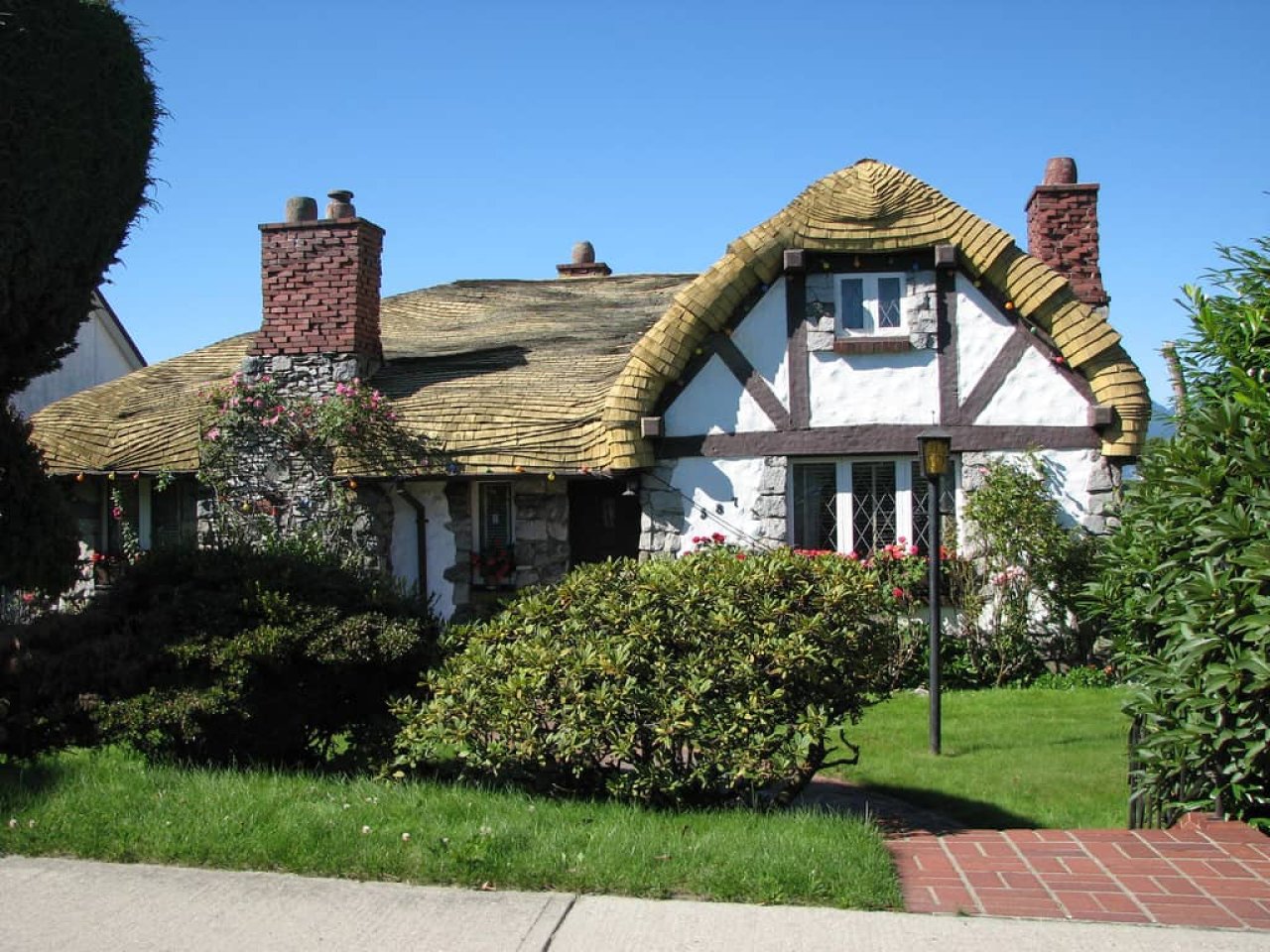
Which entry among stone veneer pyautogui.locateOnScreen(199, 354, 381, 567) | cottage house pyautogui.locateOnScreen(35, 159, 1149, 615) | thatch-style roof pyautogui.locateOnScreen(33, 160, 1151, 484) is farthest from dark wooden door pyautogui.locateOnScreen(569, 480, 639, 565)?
stone veneer pyautogui.locateOnScreen(199, 354, 381, 567)

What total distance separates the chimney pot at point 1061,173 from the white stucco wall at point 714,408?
161 inches

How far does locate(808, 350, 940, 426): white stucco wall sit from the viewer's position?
469 inches

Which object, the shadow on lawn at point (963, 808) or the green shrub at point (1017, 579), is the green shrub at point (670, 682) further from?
the green shrub at point (1017, 579)

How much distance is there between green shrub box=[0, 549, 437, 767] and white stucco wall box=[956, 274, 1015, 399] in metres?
6.69

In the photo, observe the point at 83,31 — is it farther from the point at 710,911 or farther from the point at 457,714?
the point at 710,911

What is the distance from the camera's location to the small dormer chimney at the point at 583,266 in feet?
72.1

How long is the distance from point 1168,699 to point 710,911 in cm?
254

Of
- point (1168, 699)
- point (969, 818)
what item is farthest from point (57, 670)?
point (1168, 699)

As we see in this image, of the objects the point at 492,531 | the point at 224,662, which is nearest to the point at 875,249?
the point at 492,531

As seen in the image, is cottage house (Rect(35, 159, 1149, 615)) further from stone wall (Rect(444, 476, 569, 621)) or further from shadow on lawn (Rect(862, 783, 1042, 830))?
shadow on lawn (Rect(862, 783, 1042, 830))

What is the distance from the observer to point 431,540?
507 inches

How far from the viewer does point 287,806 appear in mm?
5688

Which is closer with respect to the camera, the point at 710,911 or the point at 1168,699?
the point at 710,911

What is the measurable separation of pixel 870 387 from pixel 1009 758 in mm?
4587
